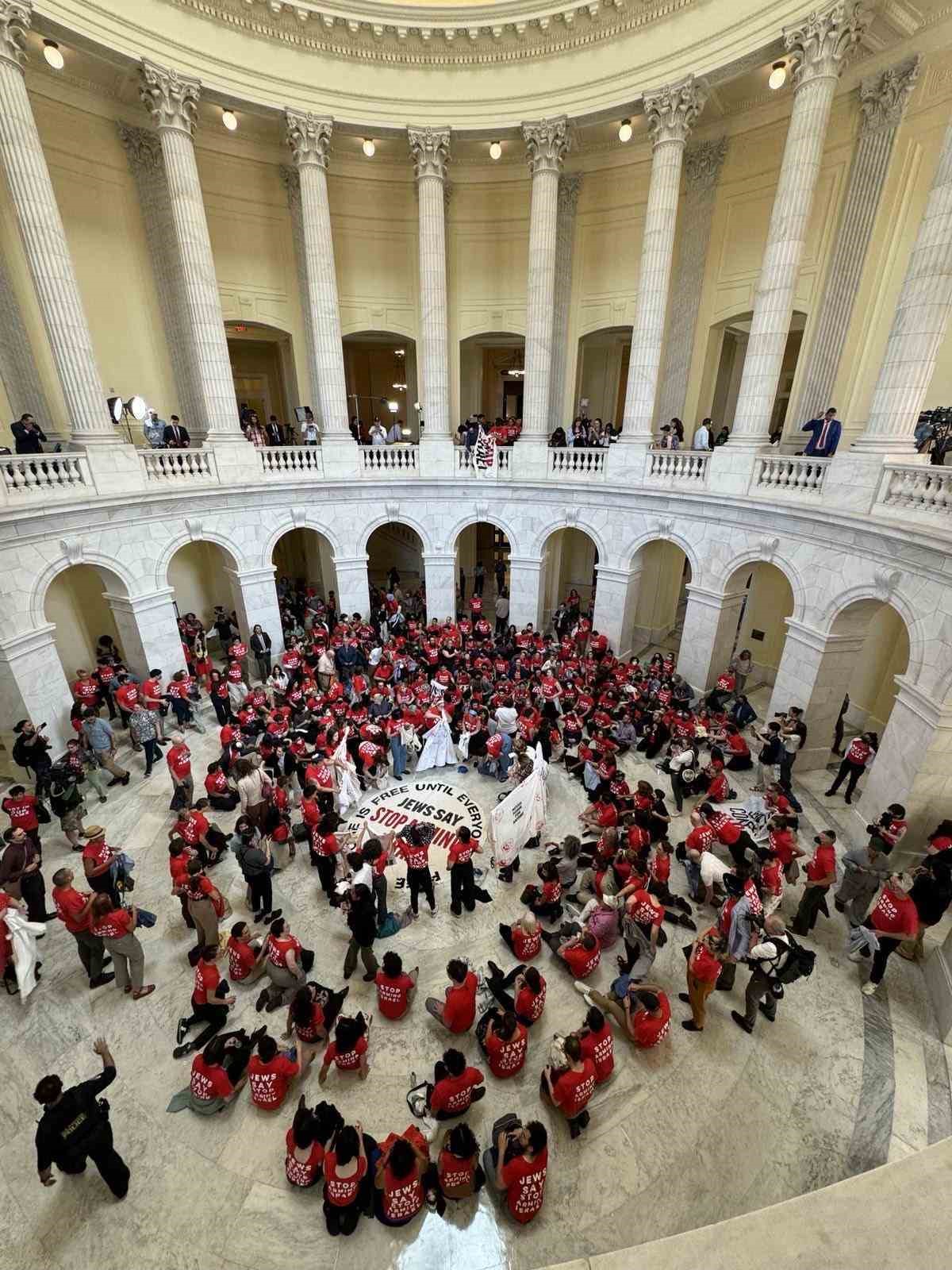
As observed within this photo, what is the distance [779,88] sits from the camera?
14.4m

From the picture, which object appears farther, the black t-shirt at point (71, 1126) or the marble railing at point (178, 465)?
the marble railing at point (178, 465)

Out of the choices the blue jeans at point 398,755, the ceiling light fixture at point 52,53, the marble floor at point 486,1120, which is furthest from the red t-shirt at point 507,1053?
the ceiling light fixture at point 52,53

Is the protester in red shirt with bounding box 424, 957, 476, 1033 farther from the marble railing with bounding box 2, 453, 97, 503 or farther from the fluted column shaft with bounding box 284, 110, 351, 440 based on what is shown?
the fluted column shaft with bounding box 284, 110, 351, 440

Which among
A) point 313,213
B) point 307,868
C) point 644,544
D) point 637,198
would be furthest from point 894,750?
point 313,213

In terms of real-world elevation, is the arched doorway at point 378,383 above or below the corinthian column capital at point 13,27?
below

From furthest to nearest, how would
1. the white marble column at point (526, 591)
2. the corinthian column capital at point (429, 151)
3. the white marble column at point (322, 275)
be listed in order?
the white marble column at point (526, 591) < the corinthian column capital at point (429, 151) < the white marble column at point (322, 275)

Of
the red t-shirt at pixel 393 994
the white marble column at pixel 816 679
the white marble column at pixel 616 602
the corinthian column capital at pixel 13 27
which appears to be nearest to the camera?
the red t-shirt at pixel 393 994

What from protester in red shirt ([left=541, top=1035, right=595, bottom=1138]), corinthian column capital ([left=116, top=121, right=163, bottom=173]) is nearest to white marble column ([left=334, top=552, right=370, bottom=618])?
corinthian column capital ([left=116, top=121, right=163, bottom=173])

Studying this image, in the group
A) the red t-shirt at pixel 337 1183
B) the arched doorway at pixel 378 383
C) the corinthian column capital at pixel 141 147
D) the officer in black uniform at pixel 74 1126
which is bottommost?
the red t-shirt at pixel 337 1183

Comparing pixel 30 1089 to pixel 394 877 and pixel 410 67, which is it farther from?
pixel 410 67

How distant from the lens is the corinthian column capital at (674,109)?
13.5 metres

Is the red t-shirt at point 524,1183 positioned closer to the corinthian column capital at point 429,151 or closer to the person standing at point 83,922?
the person standing at point 83,922

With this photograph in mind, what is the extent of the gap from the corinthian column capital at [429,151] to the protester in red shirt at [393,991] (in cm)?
1914

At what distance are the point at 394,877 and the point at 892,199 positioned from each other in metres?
17.9
